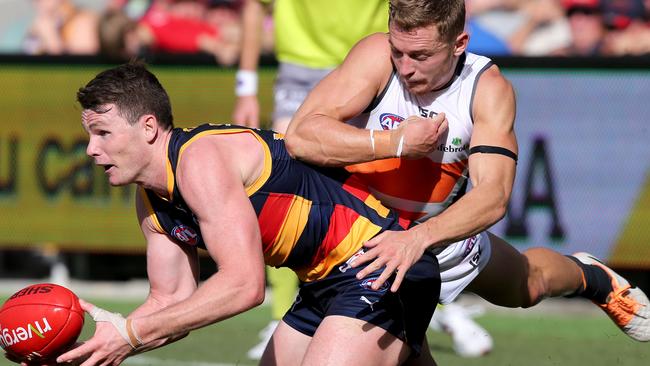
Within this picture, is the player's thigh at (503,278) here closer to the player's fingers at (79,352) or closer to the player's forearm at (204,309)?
the player's forearm at (204,309)

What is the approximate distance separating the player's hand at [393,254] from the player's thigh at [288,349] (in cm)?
85

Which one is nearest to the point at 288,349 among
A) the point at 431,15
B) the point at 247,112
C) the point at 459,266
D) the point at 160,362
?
the point at 459,266

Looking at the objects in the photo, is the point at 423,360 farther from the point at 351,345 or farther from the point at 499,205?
the point at 499,205

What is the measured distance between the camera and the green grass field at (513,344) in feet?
22.2

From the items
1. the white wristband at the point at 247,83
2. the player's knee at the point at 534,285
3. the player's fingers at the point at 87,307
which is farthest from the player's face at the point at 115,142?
the white wristband at the point at 247,83

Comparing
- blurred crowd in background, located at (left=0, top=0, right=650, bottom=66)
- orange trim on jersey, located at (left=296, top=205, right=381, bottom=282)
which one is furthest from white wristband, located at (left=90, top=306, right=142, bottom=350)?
blurred crowd in background, located at (left=0, top=0, right=650, bottom=66)

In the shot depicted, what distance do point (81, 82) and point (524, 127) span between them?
3.61 meters

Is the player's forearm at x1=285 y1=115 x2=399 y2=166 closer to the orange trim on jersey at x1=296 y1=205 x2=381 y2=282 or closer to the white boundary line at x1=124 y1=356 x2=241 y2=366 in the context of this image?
the orange trim on jersey at x1=296 y1=205 x2=381 y2=282

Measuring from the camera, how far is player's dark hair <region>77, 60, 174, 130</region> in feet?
13.9

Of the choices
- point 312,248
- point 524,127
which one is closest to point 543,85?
point 524,127

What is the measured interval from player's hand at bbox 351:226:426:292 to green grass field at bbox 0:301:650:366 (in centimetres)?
278

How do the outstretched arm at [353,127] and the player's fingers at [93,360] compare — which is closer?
the player's fingers at [93,360]

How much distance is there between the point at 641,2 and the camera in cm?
930

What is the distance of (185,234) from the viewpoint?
4531mm
